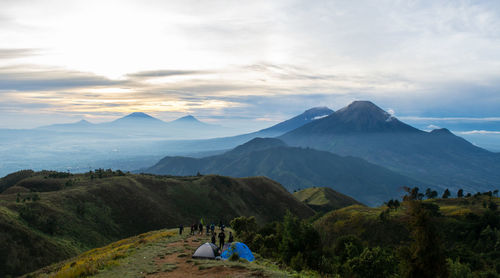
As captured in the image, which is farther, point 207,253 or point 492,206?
point 492,206

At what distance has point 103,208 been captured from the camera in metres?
81.4

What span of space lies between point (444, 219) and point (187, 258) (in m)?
67.8

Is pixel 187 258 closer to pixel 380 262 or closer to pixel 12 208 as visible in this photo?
pixel 380 262

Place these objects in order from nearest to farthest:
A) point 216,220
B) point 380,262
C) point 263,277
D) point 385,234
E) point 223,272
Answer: point 263,277 < point 223,272 < point 380,262 < point 385,234 < point 216,220

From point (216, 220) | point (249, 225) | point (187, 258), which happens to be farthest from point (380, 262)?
point (216, 220)

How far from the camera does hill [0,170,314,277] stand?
5204 centimetres

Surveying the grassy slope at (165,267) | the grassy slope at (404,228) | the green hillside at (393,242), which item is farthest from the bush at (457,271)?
the grassy slope at (404,228)

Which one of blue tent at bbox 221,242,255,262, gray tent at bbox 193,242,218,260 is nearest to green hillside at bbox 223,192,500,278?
blue tent at bbox 221,242,255,262

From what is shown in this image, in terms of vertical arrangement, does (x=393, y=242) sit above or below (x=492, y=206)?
below

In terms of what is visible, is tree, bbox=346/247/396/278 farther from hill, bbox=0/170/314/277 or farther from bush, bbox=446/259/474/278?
hill, bbox=0/170/314/277

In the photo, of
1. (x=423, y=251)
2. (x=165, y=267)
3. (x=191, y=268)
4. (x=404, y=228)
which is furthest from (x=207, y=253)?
(x=404, y=228)

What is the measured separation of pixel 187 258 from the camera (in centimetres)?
2897

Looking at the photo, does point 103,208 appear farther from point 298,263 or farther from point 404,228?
point 404,228

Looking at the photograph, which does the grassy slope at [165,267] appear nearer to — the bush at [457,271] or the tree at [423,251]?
the tree at [423,251]
